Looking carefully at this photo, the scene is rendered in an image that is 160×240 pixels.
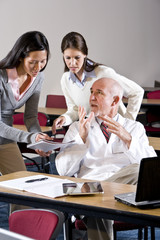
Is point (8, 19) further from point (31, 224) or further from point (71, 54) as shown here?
point (31, 224)

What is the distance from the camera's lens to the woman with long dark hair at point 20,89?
9.45ft


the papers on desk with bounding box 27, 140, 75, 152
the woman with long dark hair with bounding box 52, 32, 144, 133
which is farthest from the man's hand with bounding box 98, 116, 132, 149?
the woman with long dark hair with bounding box 52, 32, 144, 133

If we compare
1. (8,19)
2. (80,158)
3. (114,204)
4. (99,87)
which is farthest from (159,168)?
(8,19)

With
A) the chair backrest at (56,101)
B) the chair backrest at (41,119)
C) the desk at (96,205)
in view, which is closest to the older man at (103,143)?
the desk at (96,205)

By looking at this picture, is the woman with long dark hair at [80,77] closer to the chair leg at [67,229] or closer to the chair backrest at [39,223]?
the chair leg at [67,229]

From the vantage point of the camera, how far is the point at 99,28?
27.8 ft

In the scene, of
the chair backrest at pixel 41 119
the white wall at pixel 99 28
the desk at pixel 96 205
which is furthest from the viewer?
the white wall at pixel 99 28

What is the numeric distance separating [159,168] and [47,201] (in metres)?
0.51

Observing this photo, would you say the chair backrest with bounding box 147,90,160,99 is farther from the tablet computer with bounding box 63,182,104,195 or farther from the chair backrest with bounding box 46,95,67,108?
the tablet computer with bounding box 63,182,104,195

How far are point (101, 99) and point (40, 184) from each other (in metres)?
0.94

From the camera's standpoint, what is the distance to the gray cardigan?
2975 mm

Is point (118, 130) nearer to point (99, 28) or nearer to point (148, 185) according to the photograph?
point (148, 185)

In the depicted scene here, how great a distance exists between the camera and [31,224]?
1.90 meters

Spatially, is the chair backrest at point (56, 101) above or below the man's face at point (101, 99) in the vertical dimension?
below
